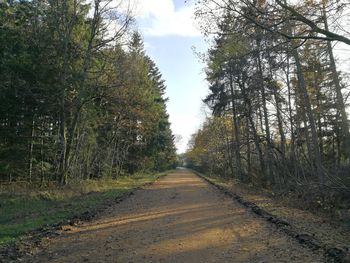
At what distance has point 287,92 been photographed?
30.2 meters

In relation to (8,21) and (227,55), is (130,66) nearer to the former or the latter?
(8,21)

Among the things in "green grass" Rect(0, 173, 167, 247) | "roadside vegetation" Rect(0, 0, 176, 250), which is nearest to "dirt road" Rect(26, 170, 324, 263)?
"green grass" Rect(0, 173, 167, 247)

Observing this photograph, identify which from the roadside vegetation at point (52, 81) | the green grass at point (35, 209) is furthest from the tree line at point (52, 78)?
the green grass at point (35, 209)

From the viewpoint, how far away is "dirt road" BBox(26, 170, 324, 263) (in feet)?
26.6

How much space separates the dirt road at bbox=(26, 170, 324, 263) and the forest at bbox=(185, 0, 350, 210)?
3.55m

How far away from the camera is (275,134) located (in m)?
37.2

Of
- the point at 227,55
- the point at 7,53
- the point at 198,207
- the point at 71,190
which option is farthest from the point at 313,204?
the point at 7,53

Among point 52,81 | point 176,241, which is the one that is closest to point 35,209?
point 176,241

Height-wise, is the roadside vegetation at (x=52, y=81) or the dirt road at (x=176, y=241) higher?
the roadside vegetation at (x=52, y=81)

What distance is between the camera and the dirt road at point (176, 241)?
26.6 ft

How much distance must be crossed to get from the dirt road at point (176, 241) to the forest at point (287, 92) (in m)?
3.55

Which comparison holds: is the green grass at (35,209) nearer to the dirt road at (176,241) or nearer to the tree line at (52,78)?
the dirt road at (176,241)

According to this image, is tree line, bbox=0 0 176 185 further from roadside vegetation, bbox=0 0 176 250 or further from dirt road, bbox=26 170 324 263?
dirt road, bbox=26 170 324 263

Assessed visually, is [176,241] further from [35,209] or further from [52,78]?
[52,78]
